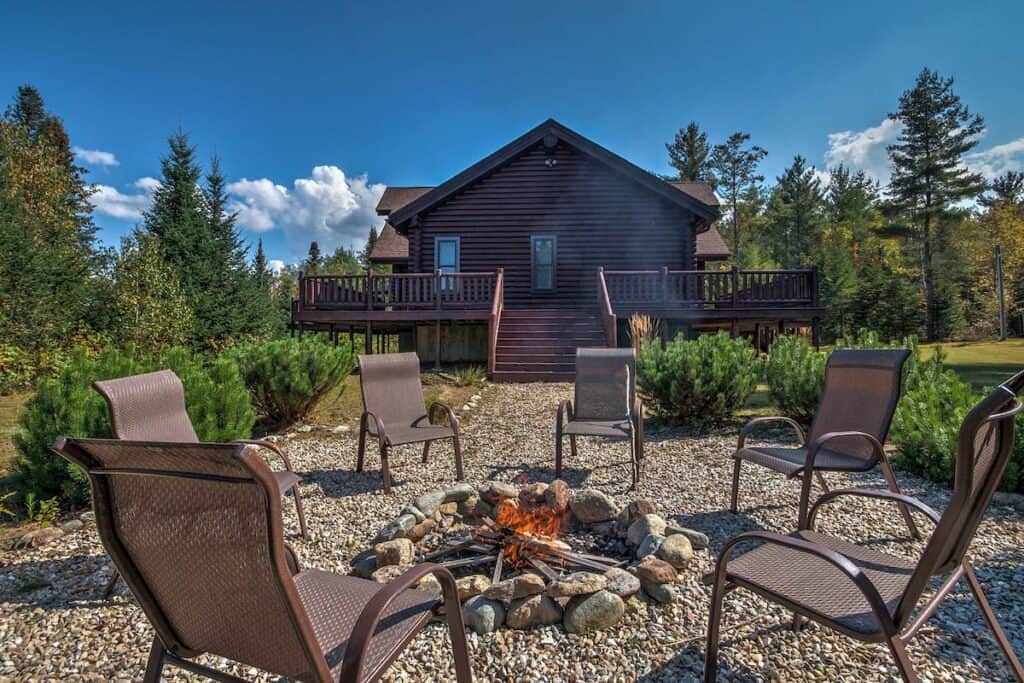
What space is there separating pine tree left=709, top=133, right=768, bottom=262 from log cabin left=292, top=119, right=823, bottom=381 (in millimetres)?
24863

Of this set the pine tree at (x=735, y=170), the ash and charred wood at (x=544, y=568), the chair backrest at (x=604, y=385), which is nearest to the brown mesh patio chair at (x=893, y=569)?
the ash and charred wood at (x=544, y=568)

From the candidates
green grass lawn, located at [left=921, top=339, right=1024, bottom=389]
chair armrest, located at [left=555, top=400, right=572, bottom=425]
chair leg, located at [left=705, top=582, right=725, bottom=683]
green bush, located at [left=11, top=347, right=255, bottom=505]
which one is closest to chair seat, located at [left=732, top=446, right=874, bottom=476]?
chair armrest, located at [left=555, top=400, right=572, bottom=425]

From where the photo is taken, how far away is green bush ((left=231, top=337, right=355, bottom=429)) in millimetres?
6125

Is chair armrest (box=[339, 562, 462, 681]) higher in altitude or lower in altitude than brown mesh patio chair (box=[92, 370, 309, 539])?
lower

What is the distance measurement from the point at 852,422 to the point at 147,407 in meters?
4.52

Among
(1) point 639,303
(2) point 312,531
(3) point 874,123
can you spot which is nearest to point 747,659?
(2) point 312,531

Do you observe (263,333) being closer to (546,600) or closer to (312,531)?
(312,531)

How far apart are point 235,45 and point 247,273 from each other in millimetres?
8331

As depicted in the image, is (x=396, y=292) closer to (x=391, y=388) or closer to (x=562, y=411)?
(x=391, y=388)

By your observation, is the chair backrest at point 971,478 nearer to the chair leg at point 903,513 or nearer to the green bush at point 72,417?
the chair leg at point 903,513

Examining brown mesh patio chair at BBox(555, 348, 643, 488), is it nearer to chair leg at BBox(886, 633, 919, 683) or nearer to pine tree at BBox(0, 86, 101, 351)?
chair leg at BBox(886, 633, 919, 683)

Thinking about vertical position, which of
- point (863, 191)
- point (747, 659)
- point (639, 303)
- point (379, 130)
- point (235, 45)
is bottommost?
point (747, 659)

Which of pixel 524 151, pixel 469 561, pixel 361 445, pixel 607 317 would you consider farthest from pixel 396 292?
pixel 469 561

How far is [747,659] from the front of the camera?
1.99 m
